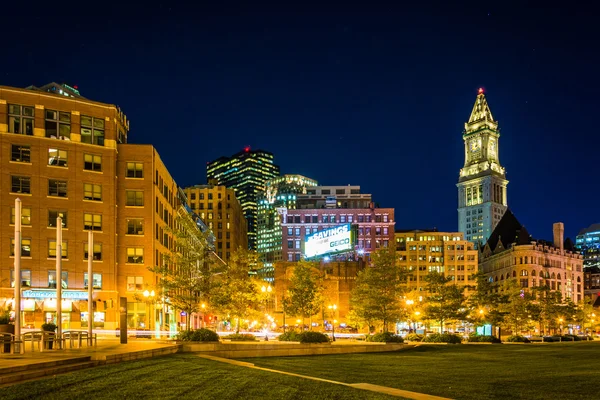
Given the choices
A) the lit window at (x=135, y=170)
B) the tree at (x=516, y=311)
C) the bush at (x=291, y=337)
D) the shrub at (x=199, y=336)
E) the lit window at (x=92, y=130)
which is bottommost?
the tree at (x=516, y=311)

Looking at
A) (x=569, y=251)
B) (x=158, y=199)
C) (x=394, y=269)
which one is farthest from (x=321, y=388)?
(x=569, y=251)

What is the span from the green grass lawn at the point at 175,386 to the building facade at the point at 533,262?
153558 millimetres

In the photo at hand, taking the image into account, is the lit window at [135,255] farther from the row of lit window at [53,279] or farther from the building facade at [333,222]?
the building facade at [333,222]

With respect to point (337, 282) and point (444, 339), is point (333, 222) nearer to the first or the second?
point (337, 282)

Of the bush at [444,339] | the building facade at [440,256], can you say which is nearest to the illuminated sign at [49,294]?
the bush at [444,339]

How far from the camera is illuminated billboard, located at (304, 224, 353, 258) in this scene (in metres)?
120

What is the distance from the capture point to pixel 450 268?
7407 inches

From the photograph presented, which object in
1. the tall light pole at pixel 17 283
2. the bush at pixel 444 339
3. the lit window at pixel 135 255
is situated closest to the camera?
the tall light pole at pixel 17 283

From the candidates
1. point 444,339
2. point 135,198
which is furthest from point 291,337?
point 135,198

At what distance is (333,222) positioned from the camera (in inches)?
7431

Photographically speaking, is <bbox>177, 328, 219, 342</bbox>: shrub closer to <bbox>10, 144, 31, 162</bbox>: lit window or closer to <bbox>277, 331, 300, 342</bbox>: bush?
<bbox>277, 331, 300, 342</bbox>: bush

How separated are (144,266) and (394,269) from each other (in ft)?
95.4

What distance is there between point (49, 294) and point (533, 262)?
138m

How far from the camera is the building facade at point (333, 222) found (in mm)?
185000
